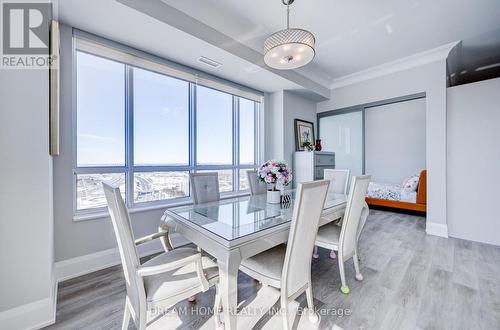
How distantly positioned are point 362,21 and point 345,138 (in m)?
2.57

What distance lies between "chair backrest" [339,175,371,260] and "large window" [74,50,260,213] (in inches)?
87.1

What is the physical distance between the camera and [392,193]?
14.1ft

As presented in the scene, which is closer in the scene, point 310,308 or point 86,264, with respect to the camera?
point 310,308

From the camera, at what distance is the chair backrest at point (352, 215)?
179 cm

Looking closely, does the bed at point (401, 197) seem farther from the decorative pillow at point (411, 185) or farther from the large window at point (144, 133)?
the large window at point (144, 133)

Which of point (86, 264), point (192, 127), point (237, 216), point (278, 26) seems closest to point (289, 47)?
point (278, 26)

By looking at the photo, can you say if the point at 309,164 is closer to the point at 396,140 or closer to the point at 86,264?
the point at 396,140

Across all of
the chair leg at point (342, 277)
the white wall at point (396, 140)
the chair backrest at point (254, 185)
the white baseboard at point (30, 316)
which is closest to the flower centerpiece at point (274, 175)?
the chair backrest at point (254, 185)

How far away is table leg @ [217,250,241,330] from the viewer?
46.2 inches

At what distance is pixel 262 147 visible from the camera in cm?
→ 417

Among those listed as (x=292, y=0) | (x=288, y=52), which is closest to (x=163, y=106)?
(x=288, y=52)

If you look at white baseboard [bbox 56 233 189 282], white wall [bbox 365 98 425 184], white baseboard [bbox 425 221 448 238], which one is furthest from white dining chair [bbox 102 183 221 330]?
white wall [bbox 365 98 425 184]

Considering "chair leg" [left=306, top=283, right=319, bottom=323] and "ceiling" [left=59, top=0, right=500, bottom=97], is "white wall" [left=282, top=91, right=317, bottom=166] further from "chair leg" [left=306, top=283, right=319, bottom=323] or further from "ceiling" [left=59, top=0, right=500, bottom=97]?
"chair leg" [left=306, top=283, right=319, bottom=323]

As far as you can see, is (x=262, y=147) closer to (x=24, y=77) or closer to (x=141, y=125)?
(x=141, y=125)
